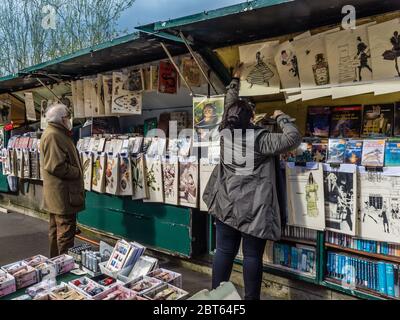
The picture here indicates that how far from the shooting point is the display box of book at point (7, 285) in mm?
2014

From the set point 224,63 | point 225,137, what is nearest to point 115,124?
point 224,63

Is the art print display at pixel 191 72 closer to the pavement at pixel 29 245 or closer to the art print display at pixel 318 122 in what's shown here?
the art print display at pixel 318 122

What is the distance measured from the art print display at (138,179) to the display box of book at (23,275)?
66.5 inches

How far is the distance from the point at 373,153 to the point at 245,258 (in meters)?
1.14

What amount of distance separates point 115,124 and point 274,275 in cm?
291

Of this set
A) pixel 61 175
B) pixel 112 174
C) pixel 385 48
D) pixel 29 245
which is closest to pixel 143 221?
pixel 112 174

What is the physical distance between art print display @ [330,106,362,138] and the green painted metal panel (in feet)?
5.20

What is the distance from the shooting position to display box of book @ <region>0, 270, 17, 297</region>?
2.01 metres

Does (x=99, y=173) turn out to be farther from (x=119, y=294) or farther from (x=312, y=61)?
(x=312, y=61)

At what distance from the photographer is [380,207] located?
93.9 inches

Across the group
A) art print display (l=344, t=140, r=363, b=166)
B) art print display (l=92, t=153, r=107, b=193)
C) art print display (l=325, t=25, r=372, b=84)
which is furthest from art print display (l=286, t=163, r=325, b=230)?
art print display (l=92, t=153, r=107, b=193)

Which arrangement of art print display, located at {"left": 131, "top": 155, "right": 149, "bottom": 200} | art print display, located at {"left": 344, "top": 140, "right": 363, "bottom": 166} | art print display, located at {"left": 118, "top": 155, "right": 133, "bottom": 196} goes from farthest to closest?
art print display, located at {"left": 118, "top": 155, "right": 133, "bottom": 196} < art print display, located at {"left": 131, "top": 155, "right": 149, "bottom": 200} < art print display, located at {"left": 344, "top": 140, "right": 363, "bottom": 166}

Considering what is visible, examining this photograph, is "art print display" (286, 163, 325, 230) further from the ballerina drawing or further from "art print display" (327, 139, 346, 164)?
the ballerina drawing

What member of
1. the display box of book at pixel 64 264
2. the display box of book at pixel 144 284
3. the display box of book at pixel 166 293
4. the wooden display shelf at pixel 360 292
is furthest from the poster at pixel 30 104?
the wooden display shelf at pixel 360 292
